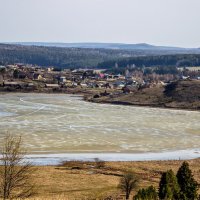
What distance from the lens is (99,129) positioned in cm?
3416

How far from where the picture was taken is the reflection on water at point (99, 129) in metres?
27.9

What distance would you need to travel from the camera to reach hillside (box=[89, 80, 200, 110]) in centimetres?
5672

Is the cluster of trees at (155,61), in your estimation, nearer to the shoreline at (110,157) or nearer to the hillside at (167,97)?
the hillside at (167,97)

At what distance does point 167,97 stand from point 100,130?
27.5 meters

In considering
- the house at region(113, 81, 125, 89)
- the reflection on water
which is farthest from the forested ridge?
the reflection on water

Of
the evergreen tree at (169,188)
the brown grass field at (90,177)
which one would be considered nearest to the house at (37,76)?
the brown grass field at (90,177)

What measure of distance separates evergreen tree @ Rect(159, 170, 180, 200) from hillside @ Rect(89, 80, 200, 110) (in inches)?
1609

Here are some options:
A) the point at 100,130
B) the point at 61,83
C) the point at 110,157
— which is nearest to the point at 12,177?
the point at 110,157

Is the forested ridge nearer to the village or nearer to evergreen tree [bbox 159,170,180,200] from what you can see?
the village

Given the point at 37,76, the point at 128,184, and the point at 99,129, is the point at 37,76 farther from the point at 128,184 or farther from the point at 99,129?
the point at 128,184

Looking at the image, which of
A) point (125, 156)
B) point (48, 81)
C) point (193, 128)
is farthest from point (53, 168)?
point (48, 81)

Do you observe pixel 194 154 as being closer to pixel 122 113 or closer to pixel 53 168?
pixel 53 168

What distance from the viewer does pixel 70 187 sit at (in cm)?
1889

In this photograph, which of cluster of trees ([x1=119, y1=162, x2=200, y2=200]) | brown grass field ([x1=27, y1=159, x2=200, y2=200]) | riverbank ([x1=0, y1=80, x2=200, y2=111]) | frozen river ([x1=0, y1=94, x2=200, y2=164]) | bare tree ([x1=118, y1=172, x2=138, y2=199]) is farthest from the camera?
riverbank ([x1=0, y1=80, x2=200, y2=111])
